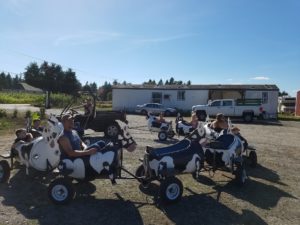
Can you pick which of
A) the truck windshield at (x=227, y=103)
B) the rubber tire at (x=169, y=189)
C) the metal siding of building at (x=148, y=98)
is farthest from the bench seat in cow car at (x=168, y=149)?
the metal siding of building at (x=148, y=98)

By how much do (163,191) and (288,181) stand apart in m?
3.90

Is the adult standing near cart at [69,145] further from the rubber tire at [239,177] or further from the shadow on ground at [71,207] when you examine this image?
the rubber tire at [239,177]

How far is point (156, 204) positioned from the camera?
6.53 m

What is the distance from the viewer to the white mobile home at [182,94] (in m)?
36.4

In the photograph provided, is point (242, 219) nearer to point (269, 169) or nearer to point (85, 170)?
point (85, 170)

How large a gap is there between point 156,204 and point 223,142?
2.59 m

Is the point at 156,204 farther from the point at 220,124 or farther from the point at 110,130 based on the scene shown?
the point at 110,130

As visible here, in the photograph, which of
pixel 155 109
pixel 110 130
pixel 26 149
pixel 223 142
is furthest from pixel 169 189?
pixel 155 109

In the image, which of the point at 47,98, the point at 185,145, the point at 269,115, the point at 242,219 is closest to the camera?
the point at 242,219

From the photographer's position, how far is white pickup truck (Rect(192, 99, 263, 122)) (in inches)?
1208

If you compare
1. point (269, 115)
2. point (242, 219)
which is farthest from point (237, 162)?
point (269, 115)

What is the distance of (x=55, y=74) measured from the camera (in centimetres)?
6988

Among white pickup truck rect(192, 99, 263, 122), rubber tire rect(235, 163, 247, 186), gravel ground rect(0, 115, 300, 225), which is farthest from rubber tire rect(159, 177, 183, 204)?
white pickup truck rect(192, 99, 263, 122)

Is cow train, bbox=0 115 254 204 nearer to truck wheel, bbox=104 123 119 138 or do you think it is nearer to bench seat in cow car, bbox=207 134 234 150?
bench seat in cow car, bbox=207 134 234 150
